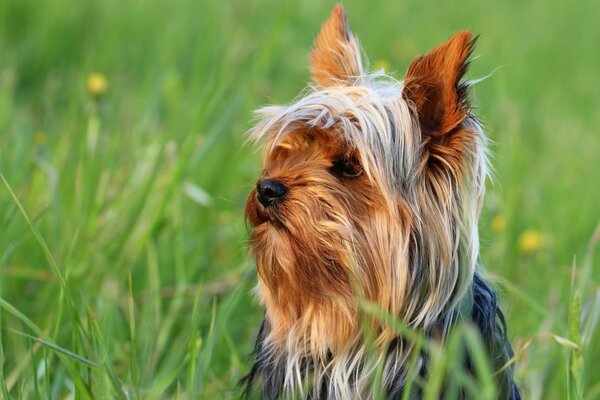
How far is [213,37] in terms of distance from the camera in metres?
5.86

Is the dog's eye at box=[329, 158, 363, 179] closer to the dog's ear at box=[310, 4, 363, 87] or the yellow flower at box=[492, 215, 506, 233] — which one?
the dog's ear at box=[310, 4, 363, 87]

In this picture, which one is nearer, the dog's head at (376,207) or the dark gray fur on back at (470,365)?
the dog's head at (376,207)

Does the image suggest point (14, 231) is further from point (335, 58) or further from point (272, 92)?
point (272, 92)

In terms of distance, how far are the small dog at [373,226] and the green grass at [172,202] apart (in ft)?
0.83

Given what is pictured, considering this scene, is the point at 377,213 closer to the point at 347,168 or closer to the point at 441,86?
the point at 347,168

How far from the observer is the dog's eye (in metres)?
2.63

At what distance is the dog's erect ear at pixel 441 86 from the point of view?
2398 millimetres

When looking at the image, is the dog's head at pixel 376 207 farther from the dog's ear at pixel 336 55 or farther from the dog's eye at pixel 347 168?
the dog's ear at pixel 336 55

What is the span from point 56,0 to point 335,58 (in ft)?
12.5

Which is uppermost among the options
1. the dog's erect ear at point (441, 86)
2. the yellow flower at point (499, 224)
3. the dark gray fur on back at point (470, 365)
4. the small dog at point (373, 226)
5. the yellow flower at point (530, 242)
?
the dog's erect ear at point (441, 86)

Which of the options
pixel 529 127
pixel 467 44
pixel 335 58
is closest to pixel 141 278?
pixel 335 58

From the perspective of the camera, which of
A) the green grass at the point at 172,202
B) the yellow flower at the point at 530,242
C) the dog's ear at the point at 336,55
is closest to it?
the green grass at the point at 172,202

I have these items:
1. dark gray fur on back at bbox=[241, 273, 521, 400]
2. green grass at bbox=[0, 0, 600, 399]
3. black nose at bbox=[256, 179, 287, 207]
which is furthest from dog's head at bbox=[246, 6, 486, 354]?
green grass at bbox=[0, 0, 600, 399]

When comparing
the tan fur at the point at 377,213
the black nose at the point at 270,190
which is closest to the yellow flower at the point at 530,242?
the tan fur at the point at 377,213
